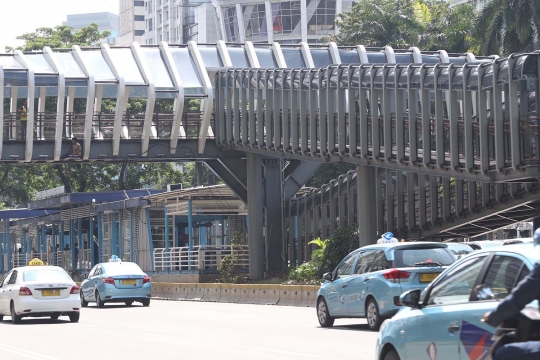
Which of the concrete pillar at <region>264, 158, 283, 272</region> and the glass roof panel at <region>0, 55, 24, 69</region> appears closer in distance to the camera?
the glass roof panel at <region>0, 55, 24, 69</region>

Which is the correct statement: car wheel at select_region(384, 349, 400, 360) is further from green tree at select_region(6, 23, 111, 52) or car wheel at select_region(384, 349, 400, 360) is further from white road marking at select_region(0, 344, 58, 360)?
green tree at select_region(6, 23, 111, 52)

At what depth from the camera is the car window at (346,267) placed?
19.8 metres

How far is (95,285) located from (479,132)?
504 inches

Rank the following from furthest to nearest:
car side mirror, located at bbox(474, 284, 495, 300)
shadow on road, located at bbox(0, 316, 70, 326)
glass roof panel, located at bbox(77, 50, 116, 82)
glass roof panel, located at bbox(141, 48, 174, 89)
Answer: glass roof panel, located at bbox(141, 48, 174, 89) < glass roof panel, located at bbox(77, 50, 116, 82) < shadow on road, located at bbox(0, 316, 70, 326) < car side mirror, located at bbox(474, 284, 495, 300)

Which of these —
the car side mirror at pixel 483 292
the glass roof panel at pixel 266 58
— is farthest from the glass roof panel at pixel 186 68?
the car side mirror at pixel 483 292

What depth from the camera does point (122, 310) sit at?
30562 mm

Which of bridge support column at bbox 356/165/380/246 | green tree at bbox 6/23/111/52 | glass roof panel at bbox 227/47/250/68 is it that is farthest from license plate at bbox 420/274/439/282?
green tree at bbox 6/23/111/52

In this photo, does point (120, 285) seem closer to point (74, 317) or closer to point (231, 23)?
point (74, 317)

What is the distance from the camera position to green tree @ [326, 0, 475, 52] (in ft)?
204

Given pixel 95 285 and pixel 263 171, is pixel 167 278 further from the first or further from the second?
pixel 95 285

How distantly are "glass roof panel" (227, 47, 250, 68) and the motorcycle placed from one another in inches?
1495

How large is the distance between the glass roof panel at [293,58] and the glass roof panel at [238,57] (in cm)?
180

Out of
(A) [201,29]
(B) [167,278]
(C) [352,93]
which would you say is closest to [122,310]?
(C) [352,93]

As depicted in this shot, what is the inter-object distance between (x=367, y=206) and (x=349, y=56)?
1343 centimetres
